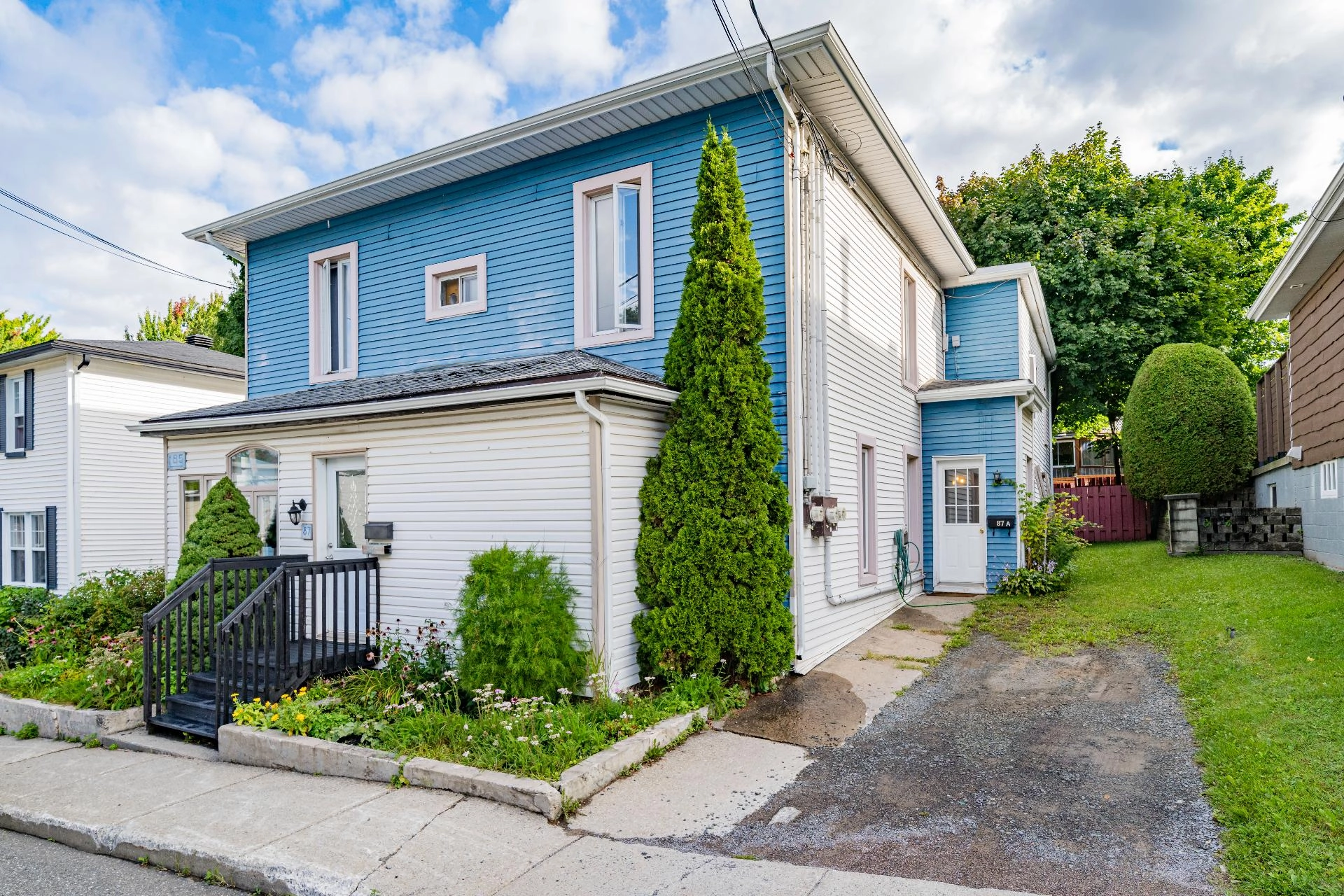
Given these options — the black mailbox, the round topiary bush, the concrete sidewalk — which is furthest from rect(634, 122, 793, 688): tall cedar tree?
the round topiary bush

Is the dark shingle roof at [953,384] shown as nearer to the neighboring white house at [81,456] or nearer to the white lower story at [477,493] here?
the white lower story at [477,493]

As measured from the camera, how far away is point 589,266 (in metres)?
8.88

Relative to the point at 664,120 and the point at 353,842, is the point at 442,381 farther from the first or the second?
the point at 353,842

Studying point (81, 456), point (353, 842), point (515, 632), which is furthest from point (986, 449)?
point (81, 456)

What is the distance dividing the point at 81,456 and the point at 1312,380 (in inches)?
849

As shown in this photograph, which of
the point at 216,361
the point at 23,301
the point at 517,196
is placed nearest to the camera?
the point at 517,196

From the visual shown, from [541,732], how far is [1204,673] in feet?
18.2

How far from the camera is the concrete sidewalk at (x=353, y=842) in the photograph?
372 centimetres

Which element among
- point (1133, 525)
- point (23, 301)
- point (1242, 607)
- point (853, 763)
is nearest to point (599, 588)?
point (853, 763)

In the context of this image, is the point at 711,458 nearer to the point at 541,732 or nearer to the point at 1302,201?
the point at 541,732

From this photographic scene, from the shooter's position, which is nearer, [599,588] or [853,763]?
[853,763]

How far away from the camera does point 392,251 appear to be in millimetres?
10578

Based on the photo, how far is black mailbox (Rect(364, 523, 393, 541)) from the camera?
765 centimetres

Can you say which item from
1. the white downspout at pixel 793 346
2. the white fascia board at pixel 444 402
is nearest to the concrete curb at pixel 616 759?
the white downspout at pixel 793 346
